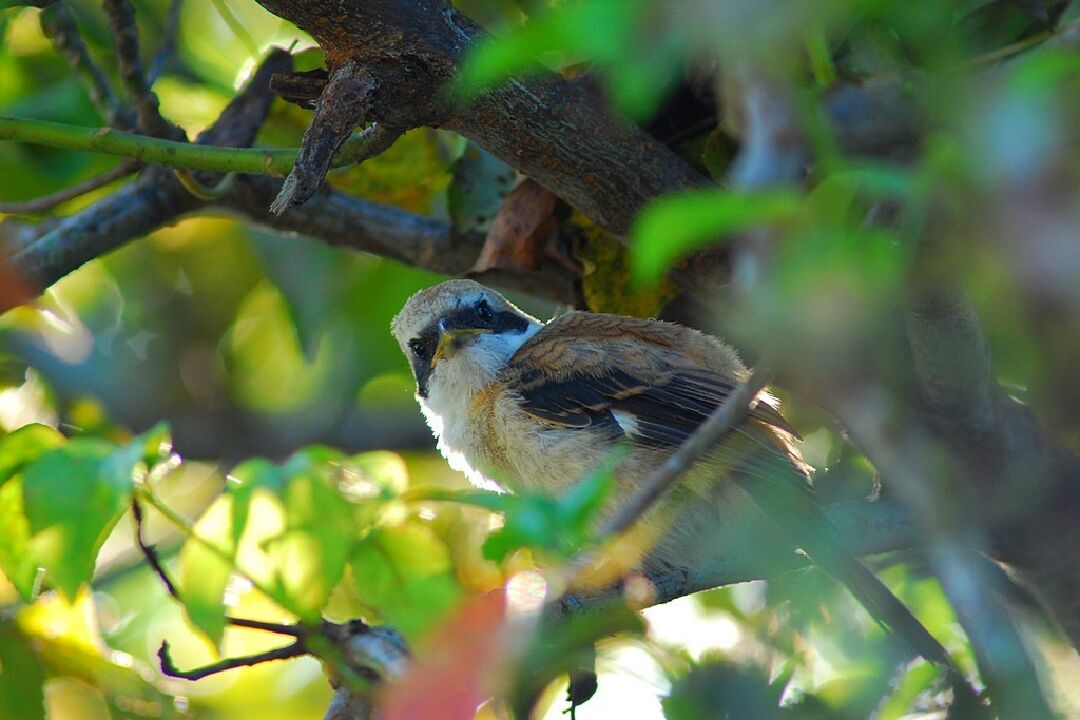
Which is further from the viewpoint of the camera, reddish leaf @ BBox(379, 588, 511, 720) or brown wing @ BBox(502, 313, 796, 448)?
brown wing @ BBox(502, 313, 796, 448)

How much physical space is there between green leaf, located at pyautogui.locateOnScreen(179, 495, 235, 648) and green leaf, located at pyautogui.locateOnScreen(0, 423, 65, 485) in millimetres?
424

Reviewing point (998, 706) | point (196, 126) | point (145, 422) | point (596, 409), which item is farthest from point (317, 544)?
point (145, 422)

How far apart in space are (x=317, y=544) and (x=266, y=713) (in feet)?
6.49

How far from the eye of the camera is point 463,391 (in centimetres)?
416

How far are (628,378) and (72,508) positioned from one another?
1.97 m

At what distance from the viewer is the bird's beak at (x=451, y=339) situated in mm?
4293

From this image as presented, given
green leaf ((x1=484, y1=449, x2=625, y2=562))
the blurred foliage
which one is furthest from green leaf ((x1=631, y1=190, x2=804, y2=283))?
green leaf ((x1=484, y1=449, x2=625, y2=562))

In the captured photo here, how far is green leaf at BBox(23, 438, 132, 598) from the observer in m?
2.27

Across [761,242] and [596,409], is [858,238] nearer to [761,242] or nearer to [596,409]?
[761,242]

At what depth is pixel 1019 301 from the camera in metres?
1.78

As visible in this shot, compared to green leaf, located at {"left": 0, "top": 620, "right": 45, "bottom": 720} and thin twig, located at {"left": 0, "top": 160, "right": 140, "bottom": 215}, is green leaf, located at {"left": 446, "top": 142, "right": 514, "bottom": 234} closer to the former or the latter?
thin twig, located at {"left": 0, "top": 160, "right": 140, "bottom": 215}

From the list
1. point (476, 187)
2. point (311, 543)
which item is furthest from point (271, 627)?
point (476, 187)

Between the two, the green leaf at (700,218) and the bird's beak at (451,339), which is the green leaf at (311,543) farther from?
the bird's beak at (451,339)

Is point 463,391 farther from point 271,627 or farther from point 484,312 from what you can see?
point 271,627
